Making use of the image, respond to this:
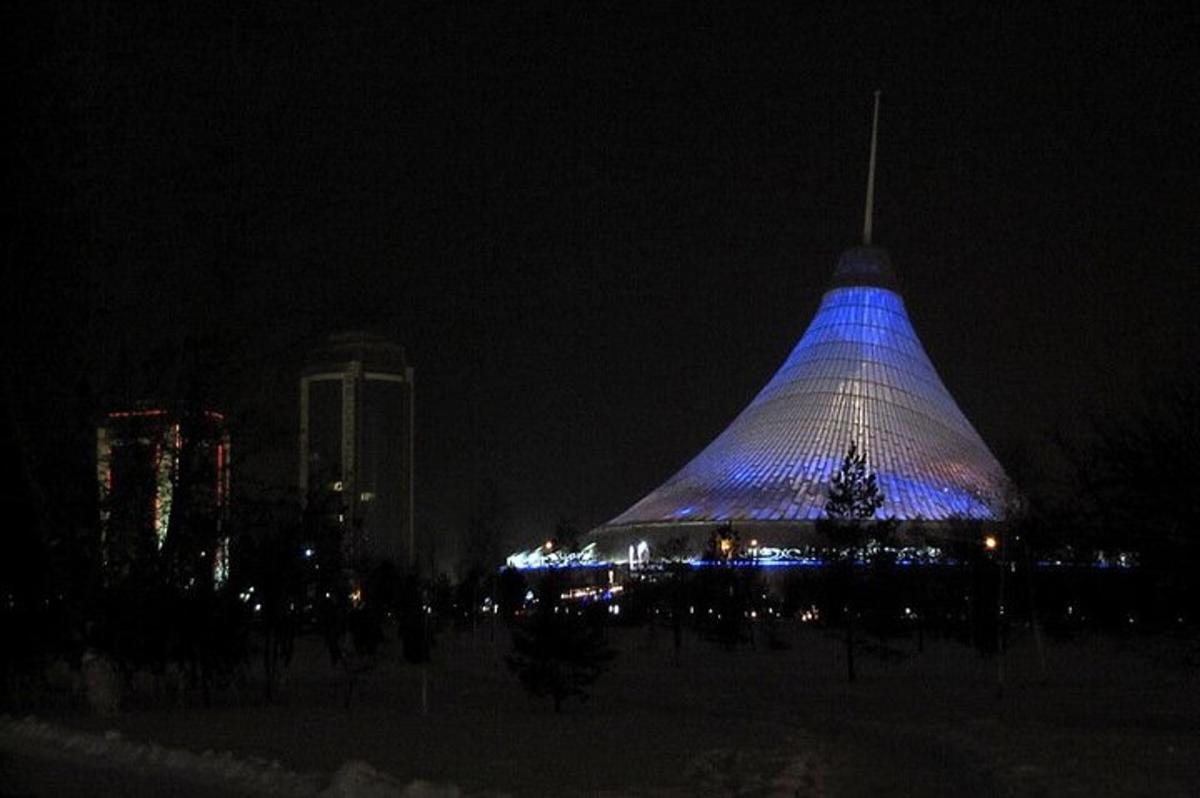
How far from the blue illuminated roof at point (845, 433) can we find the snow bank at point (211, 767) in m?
47.0

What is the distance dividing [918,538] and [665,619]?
1063 cm

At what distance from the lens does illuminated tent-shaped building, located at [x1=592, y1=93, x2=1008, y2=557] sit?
6400 cm

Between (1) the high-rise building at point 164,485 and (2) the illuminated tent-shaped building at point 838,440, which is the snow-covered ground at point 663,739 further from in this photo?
(2) the illuminated tent-shaped building at point 838,440

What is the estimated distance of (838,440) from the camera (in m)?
70.8

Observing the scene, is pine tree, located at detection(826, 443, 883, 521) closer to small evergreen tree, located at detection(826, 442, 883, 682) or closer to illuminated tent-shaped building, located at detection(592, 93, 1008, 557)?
small evergreen tree, located at detection(826, 442, 883, 682)

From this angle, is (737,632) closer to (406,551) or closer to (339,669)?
(339,669)

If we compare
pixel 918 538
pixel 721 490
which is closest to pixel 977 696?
pixel 918 538

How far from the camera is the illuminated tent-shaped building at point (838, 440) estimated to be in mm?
64000

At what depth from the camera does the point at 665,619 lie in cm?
5425

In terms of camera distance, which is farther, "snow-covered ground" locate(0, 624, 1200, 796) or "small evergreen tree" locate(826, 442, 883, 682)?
"small evergreen tree" locate(826, 442, 883, 682)

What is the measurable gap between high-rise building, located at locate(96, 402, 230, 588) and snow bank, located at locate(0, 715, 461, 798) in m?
5.74

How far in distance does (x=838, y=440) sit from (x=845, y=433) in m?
0.80

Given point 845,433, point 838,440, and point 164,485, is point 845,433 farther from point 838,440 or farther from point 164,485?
point 164,485

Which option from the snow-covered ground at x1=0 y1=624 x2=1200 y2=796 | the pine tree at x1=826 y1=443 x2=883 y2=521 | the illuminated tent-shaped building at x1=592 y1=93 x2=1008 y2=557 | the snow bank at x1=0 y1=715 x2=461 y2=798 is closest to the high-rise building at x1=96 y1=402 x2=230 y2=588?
the snow-covered ground at x1=0 y1=624 x2=1200 y2=796
